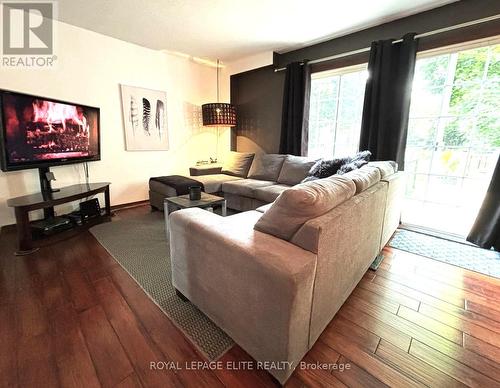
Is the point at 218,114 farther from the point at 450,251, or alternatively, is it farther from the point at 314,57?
the point at 450,251

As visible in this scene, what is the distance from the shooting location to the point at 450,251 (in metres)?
2.35

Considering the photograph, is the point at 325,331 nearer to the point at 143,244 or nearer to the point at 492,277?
the point at 492,277

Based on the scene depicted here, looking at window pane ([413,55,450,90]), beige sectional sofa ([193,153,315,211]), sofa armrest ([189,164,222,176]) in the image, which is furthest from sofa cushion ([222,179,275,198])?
window pane ([413,55,450,90])

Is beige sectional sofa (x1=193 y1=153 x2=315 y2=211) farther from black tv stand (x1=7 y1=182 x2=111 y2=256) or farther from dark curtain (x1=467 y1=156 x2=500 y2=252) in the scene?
dark curtain (x1=467 y1=156 x2=500 y2=252)

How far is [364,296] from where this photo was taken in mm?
1689

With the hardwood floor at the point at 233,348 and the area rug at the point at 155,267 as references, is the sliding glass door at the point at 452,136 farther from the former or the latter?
the area rug at the point at 155,267

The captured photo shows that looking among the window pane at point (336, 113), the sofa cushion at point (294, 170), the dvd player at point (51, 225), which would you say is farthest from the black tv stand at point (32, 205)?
the window pane at point (336, 113)

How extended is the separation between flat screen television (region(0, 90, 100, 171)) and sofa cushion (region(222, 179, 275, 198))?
177cm

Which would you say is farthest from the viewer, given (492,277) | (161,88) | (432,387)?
(161,88)

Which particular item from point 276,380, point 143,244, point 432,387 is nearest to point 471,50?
point 432,387

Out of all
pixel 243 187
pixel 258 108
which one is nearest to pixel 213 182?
pixel 243 187

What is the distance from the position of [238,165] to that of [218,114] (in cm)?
103

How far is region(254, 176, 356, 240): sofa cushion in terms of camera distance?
1.07m

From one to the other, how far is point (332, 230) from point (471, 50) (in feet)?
9.32
